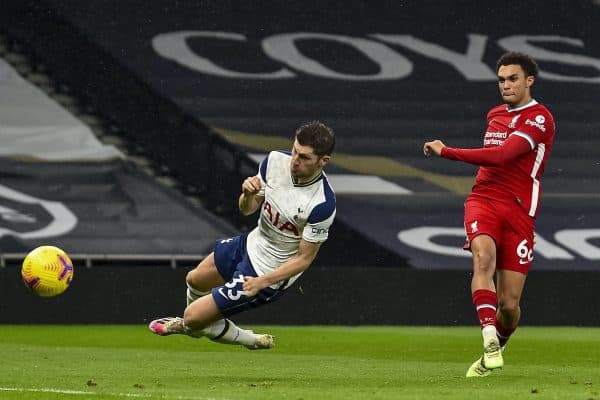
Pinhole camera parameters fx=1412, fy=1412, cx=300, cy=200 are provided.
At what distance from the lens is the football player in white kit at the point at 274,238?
8547mm

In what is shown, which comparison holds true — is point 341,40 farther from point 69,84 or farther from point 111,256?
point 111,256

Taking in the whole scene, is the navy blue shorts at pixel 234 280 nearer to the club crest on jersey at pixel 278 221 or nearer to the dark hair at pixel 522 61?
the club crest on jersey at pixel 278 221

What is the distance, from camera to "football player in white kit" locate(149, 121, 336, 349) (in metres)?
8.55

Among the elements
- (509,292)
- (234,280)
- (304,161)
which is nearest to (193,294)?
(234,280)

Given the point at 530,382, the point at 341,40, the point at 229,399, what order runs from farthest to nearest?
1. the point at 341,40
2. the point at 530,382
3. the point at 229,399

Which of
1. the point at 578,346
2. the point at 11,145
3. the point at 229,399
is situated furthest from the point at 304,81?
the point at 229,399

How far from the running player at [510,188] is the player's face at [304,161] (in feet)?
3.77

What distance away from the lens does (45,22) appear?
22047mm

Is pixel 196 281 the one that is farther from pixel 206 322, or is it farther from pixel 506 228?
pixel 506 228

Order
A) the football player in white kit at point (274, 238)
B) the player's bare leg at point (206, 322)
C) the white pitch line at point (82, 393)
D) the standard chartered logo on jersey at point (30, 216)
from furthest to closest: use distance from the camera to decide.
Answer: the standard chartered logo on jersey at point (30, 216) < the player's bare leg at point (206, 322) < the football player in white kit at point (274, 238) < the white pitch line at point (82, 393)

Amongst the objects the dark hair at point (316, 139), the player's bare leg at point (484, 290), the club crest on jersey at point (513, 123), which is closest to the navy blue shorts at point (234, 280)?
the dark hair at point (316, 139)

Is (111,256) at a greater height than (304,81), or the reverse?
(304,81)

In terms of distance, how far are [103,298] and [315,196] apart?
8.97 m

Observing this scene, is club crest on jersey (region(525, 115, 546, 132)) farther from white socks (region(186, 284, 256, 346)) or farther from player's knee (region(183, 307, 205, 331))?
player's knee (region(183, 307, 205, 331))
